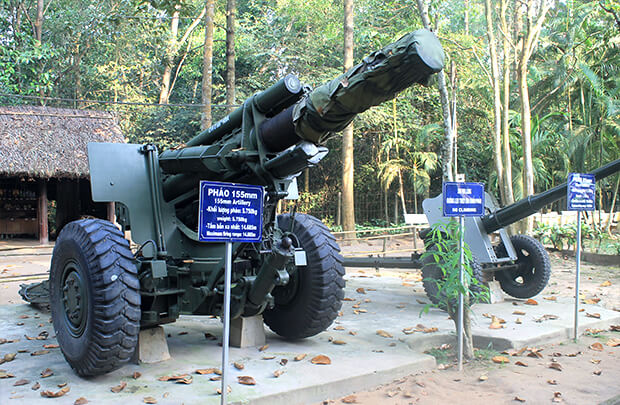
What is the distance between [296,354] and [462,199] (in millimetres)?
2274

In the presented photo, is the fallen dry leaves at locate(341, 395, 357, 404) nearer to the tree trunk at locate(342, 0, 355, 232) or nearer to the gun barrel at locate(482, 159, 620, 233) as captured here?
the gun barrel at locate(482, 159, 620, 233)

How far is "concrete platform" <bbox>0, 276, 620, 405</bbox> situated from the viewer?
430cm

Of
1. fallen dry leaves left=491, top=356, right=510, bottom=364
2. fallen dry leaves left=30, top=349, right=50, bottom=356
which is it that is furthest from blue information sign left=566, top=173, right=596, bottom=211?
fallen dry leaves left=30, top=349, right=50, bottom=356

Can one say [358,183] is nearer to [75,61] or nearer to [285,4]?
[285,4]

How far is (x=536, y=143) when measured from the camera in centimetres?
2002

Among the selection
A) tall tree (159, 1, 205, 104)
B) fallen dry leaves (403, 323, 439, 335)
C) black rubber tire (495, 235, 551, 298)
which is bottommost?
fallen dry leaves (403, 323, 439, 335)

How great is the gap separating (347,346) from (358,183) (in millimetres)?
17147

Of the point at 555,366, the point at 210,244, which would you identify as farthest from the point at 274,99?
the point at 555,366

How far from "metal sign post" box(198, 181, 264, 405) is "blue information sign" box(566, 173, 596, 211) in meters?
4.54

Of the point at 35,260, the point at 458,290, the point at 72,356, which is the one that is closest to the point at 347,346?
the point at 458,290

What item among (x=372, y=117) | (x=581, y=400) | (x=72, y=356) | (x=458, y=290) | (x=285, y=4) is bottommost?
(x=581, y=400)

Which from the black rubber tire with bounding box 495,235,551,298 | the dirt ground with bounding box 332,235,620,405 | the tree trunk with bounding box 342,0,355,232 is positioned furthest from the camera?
the tree trunk with bounding box 342,0,355,232

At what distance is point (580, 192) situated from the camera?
7.07 m

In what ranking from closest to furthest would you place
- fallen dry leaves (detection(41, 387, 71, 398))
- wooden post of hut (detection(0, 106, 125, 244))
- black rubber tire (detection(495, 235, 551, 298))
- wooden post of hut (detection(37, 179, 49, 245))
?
fallen dry leaves (detection(41, 387, 71, 398)) → black rubber tire (detection(495, 235, 551, 298)) → wooden post of hut (detection(0, 106, 125, 244)) → wooden post of hut (detection(37, 179, 49, 245))
